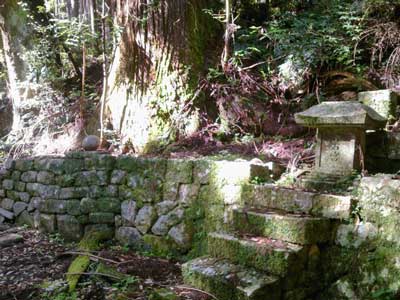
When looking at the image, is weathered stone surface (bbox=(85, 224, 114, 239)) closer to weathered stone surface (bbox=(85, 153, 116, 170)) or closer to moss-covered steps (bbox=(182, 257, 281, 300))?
weathered stone surface (bbox=(85, 153, 116, 170))

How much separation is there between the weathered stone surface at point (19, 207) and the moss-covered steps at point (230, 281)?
133 inches

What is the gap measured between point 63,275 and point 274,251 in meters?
2.01

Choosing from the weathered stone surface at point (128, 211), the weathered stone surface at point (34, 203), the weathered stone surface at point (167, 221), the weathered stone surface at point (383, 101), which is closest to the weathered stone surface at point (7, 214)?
the weathered stone surface at point (34, 203)

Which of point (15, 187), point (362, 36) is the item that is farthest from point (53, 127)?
point (362, 36)

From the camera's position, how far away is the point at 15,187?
528 cm

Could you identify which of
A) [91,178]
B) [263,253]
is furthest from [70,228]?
[263,253]

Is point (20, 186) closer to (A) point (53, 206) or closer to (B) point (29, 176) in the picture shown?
(B) point (29, 176)

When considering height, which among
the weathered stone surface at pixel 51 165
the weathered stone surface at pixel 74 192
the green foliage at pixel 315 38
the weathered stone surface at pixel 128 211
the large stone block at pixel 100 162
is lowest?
the weathered stone surface at pixel 128 211

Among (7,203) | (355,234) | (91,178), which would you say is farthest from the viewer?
(7,203)

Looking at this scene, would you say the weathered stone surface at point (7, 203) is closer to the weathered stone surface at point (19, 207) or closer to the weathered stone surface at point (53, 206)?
the weathered stone surface at point (19, 207)

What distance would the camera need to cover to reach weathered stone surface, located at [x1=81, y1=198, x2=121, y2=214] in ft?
13.8

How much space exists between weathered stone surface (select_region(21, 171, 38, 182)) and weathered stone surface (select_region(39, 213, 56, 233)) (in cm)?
55

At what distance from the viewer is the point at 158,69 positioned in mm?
4605

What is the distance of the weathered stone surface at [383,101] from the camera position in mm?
3326
